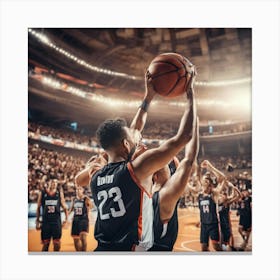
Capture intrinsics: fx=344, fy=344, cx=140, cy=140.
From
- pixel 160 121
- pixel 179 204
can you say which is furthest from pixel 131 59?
pixel 179 204

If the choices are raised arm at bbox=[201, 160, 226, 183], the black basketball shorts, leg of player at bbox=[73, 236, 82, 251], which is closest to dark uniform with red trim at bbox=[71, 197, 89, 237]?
leg of player at bbox=[73, 236, 82, 251]

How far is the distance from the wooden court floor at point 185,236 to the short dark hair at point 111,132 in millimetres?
677

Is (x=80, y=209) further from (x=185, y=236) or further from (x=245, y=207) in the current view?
(x=245, y=207)

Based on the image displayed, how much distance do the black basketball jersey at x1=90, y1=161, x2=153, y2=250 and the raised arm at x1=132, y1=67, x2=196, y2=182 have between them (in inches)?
3.5

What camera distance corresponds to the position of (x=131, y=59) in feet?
10.3

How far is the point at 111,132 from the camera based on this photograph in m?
3.05

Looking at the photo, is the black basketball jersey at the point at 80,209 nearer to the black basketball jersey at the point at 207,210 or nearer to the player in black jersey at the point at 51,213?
the player in black jersey at the point at 51,213

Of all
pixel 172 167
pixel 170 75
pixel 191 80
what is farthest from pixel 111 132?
pixel 191 80

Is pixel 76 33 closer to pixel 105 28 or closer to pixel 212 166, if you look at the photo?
pixel 105 28

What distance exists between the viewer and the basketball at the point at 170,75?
2809mm

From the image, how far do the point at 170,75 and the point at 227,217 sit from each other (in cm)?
136

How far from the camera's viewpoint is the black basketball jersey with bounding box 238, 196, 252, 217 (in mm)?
3055

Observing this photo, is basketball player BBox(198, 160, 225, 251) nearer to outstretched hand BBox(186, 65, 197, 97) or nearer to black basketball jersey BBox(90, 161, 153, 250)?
black basketball jersey BBox(90, 161, 153, 250)
